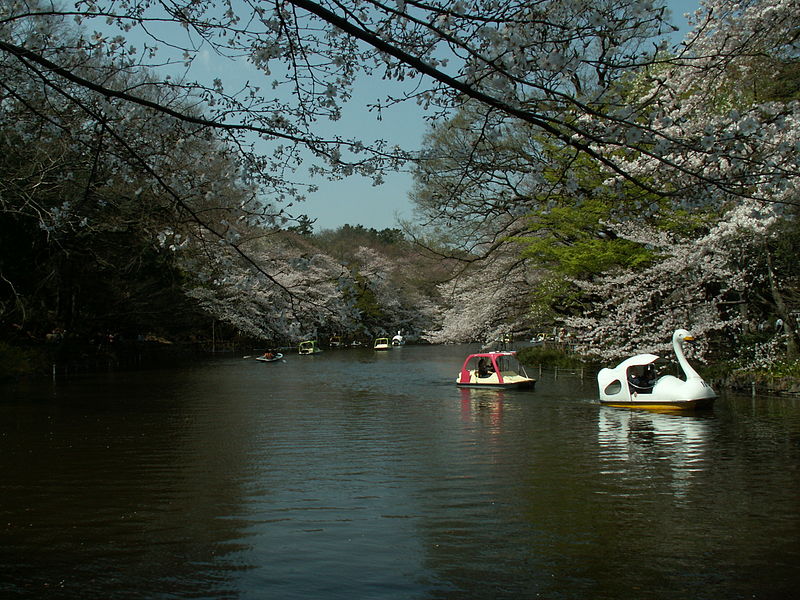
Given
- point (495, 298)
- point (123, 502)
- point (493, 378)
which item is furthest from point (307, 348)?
point (123, 502)

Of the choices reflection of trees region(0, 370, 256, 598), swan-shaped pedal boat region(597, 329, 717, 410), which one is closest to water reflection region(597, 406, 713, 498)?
swan-shaped pedal boat region(597, 329, 717, 410)

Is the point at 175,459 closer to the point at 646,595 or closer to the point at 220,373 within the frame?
the point at 646,595

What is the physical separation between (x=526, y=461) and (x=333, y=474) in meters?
2.88

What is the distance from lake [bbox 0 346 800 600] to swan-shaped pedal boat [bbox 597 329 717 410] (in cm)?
40

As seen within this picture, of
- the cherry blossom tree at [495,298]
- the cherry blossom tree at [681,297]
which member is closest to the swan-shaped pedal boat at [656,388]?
the cherry blossom tree at [681,297]

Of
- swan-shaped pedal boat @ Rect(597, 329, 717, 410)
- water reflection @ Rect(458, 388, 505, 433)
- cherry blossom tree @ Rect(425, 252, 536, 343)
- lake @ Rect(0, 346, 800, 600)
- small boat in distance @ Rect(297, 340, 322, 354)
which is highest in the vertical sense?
cherry blossom tree @ Rect(425, 252, 536, 343)

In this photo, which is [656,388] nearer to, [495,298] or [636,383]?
[636,383]

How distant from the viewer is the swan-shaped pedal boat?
15.3 m

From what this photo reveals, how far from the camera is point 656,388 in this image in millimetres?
15961

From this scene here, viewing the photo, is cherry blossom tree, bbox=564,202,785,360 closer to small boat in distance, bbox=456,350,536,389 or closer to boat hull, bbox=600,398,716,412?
small boat in distance, bbox=456,350,536,389

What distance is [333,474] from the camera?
953 cm

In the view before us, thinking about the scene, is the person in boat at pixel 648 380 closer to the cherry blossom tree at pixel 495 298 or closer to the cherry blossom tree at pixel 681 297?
the cherry blossom tree at pixel 681 297

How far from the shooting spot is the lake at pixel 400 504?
5719 mm

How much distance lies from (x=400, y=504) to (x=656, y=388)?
973cm
